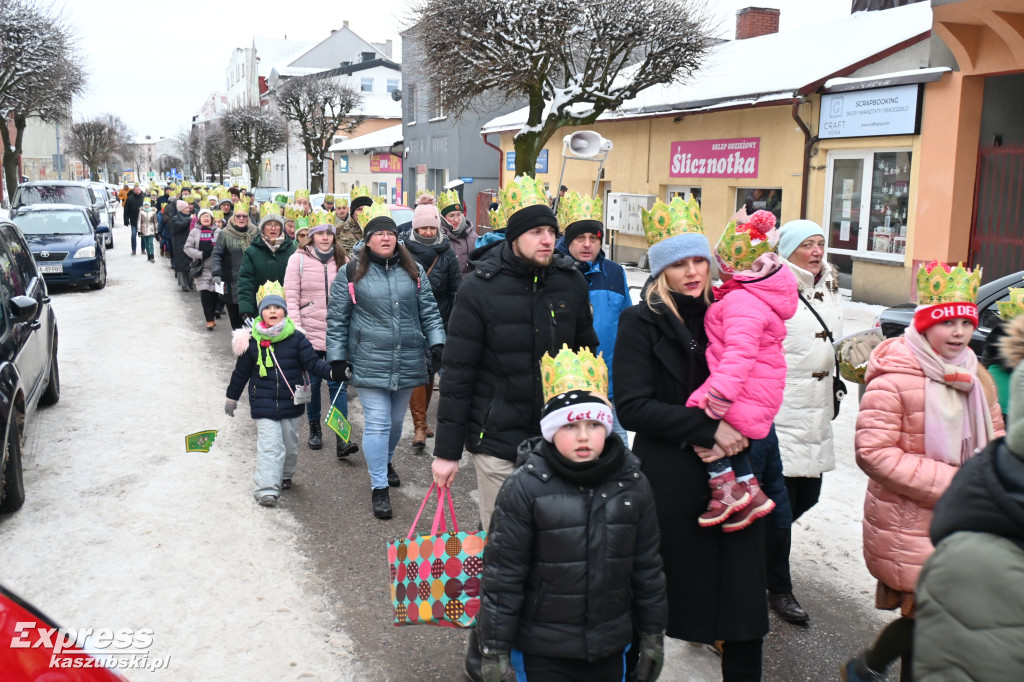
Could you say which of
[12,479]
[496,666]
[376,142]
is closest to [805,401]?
[496,666]

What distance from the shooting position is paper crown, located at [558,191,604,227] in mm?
5332

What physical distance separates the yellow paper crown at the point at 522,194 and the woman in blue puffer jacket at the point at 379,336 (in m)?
1.20

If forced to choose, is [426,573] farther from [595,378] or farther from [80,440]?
[80,440]

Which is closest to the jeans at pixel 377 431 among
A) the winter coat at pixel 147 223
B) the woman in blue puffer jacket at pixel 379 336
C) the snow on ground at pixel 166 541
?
the woman in blue puffer jacket at pixel 379 336

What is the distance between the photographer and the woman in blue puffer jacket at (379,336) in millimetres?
5723

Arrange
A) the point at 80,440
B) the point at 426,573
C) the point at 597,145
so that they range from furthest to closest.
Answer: the point at 597,145
the point at 80,440
the point at 426,573

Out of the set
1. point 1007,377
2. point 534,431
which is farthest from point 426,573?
point 1007,377

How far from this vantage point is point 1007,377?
3.94 metres

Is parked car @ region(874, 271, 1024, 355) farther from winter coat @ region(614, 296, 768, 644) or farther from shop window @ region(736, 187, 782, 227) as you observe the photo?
shop window @ region(736, 187, 782, 227)

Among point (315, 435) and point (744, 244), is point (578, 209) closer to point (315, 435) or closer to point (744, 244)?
point (744, 244)

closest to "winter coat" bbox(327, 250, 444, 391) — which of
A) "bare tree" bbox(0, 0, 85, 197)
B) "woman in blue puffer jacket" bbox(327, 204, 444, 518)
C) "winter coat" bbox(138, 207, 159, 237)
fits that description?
"woman in blue puffer jacket" bbox(327, 204, 444, 518)

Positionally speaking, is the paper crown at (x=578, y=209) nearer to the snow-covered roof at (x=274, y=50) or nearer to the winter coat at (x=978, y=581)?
the winter coat at (x=978, y=581)

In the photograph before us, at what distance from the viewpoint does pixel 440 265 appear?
7301 millimetres

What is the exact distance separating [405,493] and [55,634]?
149 inches
